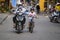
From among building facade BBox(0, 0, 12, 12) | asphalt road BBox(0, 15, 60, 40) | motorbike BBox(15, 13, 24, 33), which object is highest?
motorbike BBox(15, 13, 24, 33)

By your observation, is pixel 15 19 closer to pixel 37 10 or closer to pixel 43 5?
pixel 37 10

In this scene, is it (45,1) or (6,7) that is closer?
(6,7)

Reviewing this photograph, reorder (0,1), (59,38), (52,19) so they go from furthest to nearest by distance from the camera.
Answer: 1. (0,1)
2. (52,19)
3. (59,38)

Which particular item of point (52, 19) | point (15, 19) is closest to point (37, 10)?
point (52, 19)

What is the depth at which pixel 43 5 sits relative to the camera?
48.9 m

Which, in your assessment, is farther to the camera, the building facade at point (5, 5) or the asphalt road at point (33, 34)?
the building facade at point (5, 5)

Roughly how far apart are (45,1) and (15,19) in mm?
32067

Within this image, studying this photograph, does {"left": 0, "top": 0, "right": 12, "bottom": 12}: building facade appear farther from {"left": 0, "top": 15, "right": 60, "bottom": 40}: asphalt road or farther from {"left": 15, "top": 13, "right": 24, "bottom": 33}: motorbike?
{"left": 15, "top": 13, "right": 24, "bottom": 33}: motorbike

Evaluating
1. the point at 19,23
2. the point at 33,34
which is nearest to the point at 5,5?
the point at 19,23

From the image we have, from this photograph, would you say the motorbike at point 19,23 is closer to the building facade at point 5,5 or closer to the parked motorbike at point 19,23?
the parked motorbike at point 19,23

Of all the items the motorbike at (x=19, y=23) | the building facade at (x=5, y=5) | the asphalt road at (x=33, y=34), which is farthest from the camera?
the building facade at (x=5, y=5)

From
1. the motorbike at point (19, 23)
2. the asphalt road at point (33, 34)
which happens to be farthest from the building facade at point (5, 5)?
the motorbike at point (19, 23)

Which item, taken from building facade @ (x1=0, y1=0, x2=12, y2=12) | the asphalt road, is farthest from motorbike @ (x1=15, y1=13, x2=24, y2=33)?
building facade @ (x1=0, y1=0, x2=12, y2=12)

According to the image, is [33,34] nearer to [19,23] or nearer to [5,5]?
[19,23]
